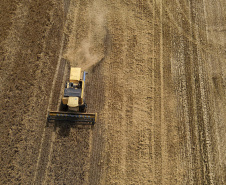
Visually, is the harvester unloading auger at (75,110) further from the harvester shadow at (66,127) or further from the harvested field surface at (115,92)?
the harvested field surface at (115,92)

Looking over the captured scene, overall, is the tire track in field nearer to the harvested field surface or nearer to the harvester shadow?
the harvested field surface

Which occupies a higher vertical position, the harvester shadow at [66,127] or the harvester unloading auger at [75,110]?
the harvester unloading auger at [75,110]

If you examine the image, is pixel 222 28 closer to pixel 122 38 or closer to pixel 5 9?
pixel 122 38

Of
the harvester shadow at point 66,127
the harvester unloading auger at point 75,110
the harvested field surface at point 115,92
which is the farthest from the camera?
the harvester shadow at point 66,127

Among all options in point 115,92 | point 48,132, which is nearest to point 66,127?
point 48,132

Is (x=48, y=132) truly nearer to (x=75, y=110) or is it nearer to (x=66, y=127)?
(x=66, y=127)

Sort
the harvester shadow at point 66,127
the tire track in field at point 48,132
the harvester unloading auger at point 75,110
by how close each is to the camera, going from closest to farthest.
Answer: the tire track in field at point 48,132 → the harvester unloading auger at point 75,110 → the harvester shadow at point 66,127

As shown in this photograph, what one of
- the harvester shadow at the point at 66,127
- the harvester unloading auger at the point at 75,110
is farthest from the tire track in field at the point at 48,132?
the harvester unloading auger at the point at 75,110

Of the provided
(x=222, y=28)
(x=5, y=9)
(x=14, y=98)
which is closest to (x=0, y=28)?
(x=5, y=9)

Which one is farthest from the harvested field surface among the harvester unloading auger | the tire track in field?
the harvester unloading auger
